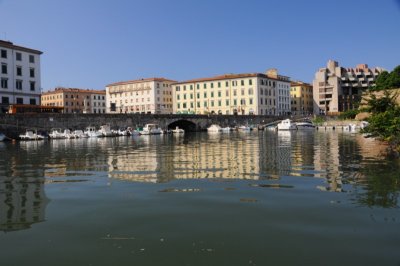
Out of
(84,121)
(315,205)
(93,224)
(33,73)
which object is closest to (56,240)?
(93,224)

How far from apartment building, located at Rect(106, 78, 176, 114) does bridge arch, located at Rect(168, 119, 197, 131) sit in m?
43.5

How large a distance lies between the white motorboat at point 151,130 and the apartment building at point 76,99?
77.5 m

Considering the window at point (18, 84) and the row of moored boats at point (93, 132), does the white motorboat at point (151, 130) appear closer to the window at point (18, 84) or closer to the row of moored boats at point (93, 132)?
the row of moored boats at point (93, 132)

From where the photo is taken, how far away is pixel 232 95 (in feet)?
439

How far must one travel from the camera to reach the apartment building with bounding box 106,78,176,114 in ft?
477

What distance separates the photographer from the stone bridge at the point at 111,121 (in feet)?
207

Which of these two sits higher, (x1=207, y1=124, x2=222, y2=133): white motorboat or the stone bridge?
the stone bridge

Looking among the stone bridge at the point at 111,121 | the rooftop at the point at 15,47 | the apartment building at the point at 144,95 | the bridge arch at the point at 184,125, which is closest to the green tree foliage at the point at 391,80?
the stone bridge at the point at 111,121

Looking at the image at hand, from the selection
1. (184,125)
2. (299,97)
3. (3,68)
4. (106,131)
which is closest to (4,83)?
(3,68)

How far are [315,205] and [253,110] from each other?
400 ft

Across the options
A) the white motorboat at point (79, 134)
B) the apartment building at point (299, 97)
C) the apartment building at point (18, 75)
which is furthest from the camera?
Answer: the apartment building at point (299, 97)

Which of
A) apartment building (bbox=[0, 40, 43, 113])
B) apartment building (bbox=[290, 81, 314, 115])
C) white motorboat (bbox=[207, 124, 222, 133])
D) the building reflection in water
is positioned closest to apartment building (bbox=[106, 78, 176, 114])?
apartment building (bbox=[290, 81, 314, 115])

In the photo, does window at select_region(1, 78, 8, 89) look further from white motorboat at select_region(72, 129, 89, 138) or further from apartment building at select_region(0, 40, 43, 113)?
white motorboat at select_region(72, 129, 89, 138)

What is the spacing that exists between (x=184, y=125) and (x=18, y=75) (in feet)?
135
